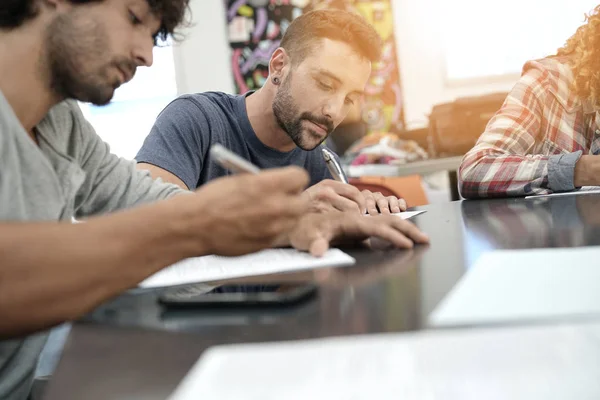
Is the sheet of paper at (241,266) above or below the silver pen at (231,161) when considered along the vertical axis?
below

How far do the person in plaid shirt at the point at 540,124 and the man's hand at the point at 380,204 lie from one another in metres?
0.28

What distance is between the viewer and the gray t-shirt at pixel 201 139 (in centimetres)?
140

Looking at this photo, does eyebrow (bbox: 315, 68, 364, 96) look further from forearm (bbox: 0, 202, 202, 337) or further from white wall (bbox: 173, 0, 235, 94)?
white wall (bbox: 173, 0, 235, 94)

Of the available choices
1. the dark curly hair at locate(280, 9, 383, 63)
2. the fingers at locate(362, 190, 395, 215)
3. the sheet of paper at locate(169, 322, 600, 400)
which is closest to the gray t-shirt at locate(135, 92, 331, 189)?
the dark curly hair at locate(280, 9, 383, 63)

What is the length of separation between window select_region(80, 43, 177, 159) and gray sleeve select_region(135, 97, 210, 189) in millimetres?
2061

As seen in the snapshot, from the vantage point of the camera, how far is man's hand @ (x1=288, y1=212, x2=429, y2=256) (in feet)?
2.66

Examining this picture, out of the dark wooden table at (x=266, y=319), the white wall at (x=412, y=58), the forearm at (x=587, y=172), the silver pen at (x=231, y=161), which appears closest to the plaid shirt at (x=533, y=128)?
the forearm at (x=587, y=172)

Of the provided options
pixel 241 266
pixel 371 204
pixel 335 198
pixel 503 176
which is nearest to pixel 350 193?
pixel 335 198

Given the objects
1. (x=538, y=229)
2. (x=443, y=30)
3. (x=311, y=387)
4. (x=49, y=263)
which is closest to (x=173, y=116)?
(x=538, y=229)

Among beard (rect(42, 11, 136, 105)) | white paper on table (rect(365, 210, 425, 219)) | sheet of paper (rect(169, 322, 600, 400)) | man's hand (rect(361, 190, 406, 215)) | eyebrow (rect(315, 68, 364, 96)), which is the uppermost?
beard (rect(42, 11, 136, 105))

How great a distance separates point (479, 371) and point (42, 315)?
34 centimetres

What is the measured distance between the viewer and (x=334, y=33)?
1.59 m

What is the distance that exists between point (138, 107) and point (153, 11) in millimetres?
2806

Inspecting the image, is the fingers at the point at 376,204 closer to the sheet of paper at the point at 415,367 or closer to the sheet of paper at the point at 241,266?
the sheet of paper at the point at 241,266
